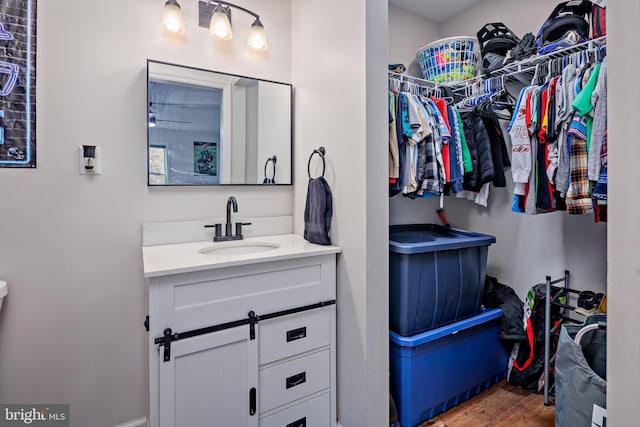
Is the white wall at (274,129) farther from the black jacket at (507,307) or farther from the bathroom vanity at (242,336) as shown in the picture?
the black jacket at (507,307)

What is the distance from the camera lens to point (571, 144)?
1478 mm

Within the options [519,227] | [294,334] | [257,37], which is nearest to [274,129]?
[257,37]

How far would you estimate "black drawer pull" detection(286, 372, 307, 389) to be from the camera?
1.46 meters

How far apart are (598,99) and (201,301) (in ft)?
6.06

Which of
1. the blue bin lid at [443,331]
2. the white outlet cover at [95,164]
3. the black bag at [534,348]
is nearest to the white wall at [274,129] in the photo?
the white outlet cover at [95,164]

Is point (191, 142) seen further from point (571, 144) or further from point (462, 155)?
point (571, 144)

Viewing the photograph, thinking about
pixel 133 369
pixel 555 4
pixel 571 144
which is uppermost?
pixel 555 4

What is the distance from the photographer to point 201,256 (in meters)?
1.42

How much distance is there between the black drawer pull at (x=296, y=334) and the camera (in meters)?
1.45

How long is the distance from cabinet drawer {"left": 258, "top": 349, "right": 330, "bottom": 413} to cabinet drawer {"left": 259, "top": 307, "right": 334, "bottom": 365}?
0.16 feet

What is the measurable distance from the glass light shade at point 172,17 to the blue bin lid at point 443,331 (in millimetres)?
1978

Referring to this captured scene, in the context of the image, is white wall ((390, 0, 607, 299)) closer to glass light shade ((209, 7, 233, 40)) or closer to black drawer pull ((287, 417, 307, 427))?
glass light shade ((209, 7, 233, 40))

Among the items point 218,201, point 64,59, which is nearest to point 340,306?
point 218,201

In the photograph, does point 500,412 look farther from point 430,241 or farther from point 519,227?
point 519,227
